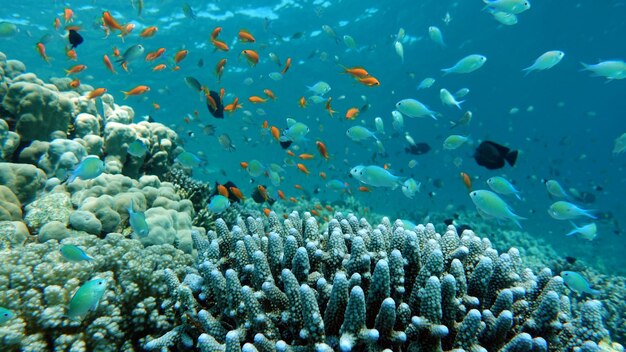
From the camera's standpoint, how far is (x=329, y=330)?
2510mm

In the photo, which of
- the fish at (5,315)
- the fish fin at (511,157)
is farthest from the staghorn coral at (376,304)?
the fish fin at (511,157)

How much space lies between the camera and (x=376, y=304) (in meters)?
2.60

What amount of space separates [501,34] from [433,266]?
119 ft

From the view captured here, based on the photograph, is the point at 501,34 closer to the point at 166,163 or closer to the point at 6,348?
the point at 166,163

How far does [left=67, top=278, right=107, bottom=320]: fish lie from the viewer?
2.74 metres

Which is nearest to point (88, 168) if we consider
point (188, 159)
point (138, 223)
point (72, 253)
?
point (138, 223)

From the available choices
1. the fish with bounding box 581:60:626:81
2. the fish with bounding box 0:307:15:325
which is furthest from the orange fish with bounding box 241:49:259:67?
the fish with bounding box 581:60:626:81

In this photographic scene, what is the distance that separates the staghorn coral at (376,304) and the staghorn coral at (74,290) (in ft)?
1.06

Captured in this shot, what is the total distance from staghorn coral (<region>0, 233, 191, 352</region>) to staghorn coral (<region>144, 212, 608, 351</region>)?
0.32m

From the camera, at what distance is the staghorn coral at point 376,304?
7.85 feet

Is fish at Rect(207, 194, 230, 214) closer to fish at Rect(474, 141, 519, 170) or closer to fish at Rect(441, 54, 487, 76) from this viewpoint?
fish at Rect(474, 141, 519, 170)

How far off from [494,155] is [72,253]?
704 cm

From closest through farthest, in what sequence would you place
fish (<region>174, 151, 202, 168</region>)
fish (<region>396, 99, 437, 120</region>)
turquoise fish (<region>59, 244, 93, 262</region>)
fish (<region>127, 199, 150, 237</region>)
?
turquoise fish (<region>59, 244, 93, 262</region>)
fish (<region>127, 199, 150, 237</region>)
fish (<region>396, 99, 437, 120</region>)
fish (<region>174, 151, 202, 168</region>)

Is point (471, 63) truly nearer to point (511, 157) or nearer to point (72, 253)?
point (511, 157)
